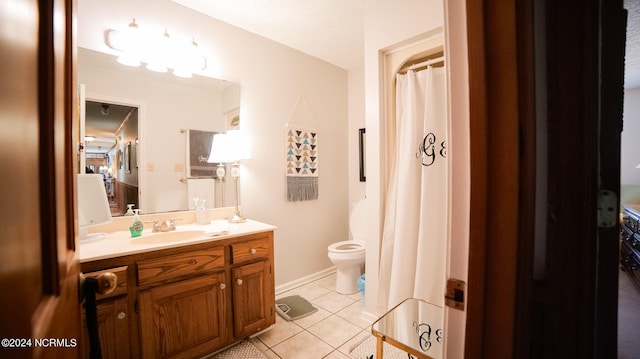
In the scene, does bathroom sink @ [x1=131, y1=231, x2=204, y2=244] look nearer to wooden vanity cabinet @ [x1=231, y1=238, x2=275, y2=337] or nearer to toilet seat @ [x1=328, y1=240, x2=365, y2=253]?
wooden vanity cabinet @ [x1=231, y1=238, x2=275, y2=337]

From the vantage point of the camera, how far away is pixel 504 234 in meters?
0.51

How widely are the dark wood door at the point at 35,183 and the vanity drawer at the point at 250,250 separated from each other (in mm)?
1120

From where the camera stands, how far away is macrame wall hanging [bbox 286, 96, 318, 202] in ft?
8.41

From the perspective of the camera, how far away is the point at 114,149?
1.67 metres

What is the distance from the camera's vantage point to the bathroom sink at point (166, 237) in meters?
1.53

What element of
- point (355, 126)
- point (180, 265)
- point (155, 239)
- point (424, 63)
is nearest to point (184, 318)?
point (180, 265)

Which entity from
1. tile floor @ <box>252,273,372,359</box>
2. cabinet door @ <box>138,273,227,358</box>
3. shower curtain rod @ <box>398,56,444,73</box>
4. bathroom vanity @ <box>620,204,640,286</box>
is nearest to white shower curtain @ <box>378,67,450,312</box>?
shower curtain rod @ <box>398,56,444,73</box>

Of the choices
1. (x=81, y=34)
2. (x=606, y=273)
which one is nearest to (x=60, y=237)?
(x=606, y=273)

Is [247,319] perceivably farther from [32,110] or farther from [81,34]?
[81,34]

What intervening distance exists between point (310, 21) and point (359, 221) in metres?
2.01

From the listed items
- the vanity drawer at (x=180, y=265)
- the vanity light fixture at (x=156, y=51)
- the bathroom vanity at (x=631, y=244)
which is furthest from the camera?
the bathroom vanity at (x=631, y=244)

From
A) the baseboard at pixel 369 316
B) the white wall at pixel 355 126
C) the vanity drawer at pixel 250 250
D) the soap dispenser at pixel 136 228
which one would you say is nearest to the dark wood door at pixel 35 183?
the vanity drawer at pixel 250 250

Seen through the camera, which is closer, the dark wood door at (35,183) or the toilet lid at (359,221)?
the dark wood door at (35,183)

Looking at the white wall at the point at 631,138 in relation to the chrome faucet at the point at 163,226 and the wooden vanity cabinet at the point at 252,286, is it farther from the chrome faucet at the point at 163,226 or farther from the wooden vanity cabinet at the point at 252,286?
the chrome faucet at the point at 163,226
